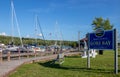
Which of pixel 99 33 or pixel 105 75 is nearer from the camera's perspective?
pixel 105 75

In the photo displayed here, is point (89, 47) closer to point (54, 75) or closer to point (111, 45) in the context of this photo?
point (111, 45)

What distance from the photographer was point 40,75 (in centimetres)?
1420

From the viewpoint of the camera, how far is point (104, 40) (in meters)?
16.9

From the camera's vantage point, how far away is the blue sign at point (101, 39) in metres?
16.3

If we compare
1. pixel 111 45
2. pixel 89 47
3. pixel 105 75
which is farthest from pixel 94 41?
pixel 105 75

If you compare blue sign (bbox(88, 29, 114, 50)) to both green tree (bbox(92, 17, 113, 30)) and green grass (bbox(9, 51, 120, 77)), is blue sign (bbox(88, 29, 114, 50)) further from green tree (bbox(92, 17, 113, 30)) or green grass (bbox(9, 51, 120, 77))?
green tree (bbox(92, 17, 113, 30))

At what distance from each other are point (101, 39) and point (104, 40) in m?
0.32

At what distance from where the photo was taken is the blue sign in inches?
642

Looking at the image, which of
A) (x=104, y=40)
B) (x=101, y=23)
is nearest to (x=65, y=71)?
(x=104, y=40)

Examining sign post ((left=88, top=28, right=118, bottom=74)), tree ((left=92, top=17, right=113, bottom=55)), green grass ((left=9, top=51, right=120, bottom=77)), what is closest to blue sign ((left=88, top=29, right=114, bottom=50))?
sign post ((left=88, top=28, right=118, bottom=74))

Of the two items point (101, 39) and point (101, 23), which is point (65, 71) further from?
point (101, 23)

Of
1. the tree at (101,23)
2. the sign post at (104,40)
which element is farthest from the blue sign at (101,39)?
the tree at (101,23)

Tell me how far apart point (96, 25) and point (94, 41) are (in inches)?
1593

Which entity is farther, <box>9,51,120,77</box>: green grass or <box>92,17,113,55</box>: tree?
<box>92,17,113,55</box>: tree
